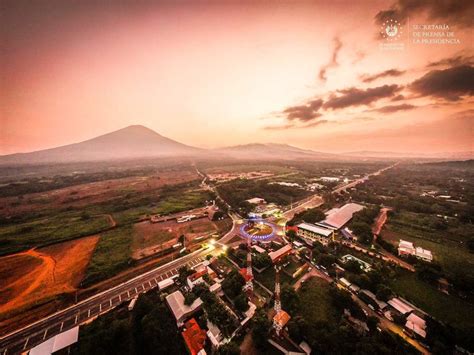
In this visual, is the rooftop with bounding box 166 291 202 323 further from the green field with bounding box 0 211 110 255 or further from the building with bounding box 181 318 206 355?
the green field with bounding box 0 211 110 255

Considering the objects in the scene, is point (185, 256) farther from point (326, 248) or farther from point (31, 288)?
point (326, 248)

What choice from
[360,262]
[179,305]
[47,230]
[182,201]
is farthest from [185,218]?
[360,262]

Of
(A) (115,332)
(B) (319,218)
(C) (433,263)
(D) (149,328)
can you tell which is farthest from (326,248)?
(A) (115,332)

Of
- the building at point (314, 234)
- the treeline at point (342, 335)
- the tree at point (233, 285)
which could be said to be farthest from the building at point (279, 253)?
the treeline at point (342, 335)

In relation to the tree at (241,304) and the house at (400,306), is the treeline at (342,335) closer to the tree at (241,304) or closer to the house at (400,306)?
the house at (400,306)

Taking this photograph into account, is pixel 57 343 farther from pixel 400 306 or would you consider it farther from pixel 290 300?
pixel 400 306
